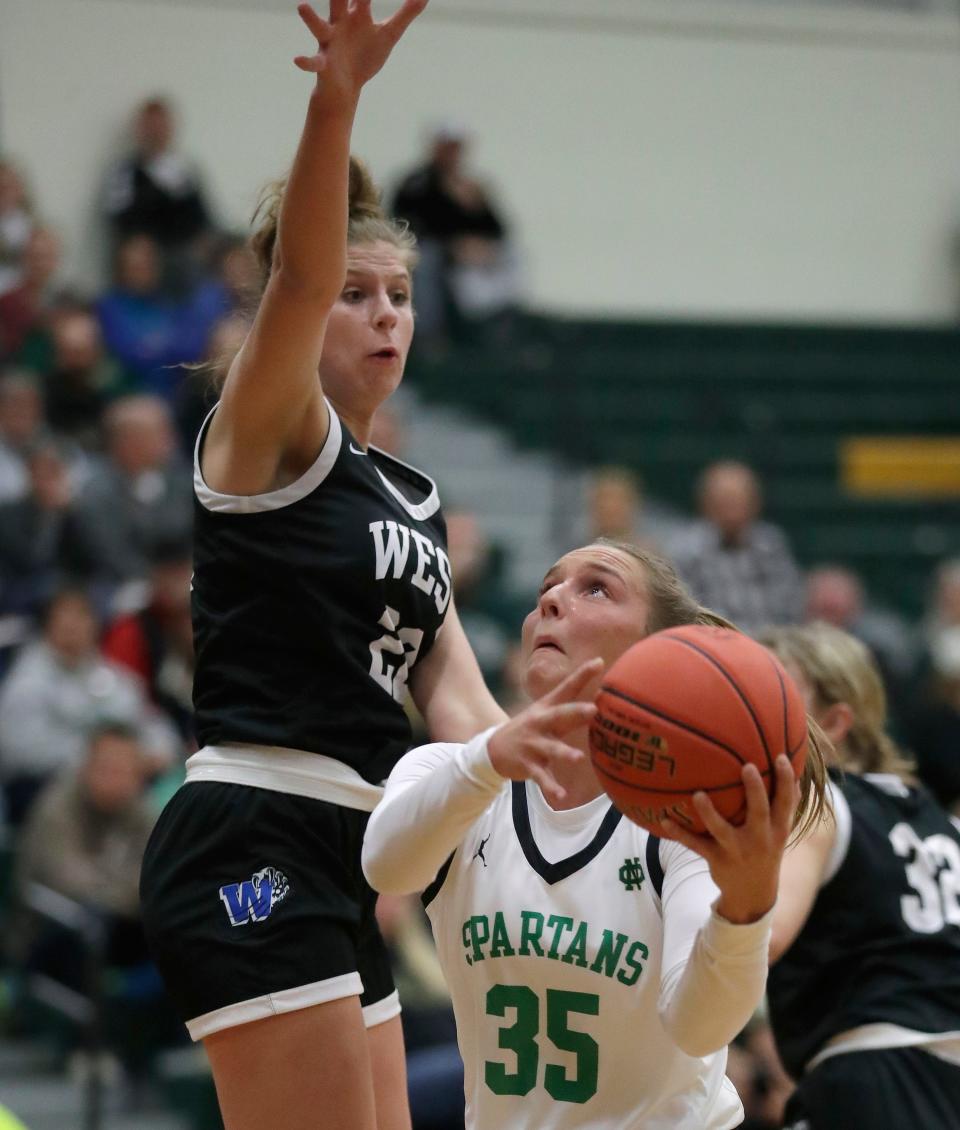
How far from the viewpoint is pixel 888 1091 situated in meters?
3.71

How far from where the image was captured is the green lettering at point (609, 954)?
2785 millimetres

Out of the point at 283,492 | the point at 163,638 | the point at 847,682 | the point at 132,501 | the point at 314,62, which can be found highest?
the point at 314,62

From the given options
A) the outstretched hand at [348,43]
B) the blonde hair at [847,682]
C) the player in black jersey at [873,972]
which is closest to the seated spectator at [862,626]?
the blonde hair at [847,682]

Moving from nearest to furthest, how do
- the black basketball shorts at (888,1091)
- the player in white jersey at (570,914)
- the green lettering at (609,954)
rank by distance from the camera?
the player in white jersey at (570,914)
the green lettering at (609,954)
the black basketball shorts at (888,1091)

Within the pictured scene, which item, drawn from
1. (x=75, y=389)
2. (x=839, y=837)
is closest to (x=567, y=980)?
(x=839, y=837)

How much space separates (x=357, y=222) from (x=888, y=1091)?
6.35 ft

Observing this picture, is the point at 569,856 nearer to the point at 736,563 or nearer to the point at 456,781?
the point at 456,781

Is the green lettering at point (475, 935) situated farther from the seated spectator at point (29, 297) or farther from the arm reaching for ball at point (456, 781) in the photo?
the seated spectator at point (29, 297)

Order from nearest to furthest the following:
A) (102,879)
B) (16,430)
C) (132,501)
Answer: (102,879) < (132,501) < (16,430)

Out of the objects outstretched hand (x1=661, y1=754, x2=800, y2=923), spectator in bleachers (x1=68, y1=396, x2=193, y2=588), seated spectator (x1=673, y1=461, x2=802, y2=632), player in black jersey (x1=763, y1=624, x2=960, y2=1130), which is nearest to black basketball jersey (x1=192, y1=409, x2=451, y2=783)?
outstretched hand (x1=661, y1=754, x2=800, y2=923)

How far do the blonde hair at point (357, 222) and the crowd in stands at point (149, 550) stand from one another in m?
1.95

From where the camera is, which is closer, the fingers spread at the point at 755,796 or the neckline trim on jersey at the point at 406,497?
the fingers spread at the point at 755,796

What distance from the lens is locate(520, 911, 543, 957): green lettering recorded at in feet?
9.29

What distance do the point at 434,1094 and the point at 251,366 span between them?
3.14 m
